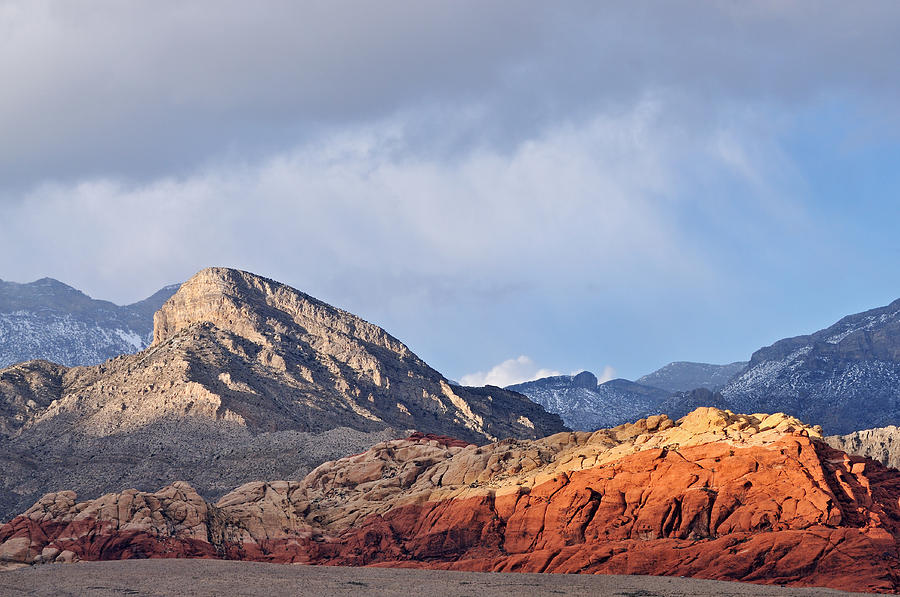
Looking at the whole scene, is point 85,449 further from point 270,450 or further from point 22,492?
point 270,450

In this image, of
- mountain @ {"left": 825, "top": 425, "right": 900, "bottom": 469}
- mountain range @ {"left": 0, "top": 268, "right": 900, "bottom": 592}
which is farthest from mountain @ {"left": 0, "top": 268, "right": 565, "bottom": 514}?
mountain @ {"left": 825, "top": 425, "right": 900, "bottom": 469}

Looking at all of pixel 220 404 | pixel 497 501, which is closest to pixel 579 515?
pixel 497 501

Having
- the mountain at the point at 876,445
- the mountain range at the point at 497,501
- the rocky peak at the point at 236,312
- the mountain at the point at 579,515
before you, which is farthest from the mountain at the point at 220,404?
the mountain at the point at 876,445

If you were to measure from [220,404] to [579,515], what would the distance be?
86.1 meters

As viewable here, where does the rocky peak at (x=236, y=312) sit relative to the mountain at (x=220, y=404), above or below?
above

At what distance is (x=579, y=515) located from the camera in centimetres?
7288

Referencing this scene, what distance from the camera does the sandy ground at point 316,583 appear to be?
5869cm

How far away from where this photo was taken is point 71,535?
260ft

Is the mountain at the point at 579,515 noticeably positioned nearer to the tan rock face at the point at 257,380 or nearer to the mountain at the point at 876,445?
the mountain at the point at 876,445

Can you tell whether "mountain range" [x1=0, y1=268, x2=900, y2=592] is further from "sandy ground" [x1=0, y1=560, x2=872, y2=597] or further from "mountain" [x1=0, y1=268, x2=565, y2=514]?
"sandy ground" [x1=0, y1=560, x2=872, y2=597]

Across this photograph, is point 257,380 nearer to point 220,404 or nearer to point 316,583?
point 220,404

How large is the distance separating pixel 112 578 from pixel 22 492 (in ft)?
210

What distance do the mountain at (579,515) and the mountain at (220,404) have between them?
35.2 m

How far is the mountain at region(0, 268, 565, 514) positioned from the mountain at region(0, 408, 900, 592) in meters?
35.2
